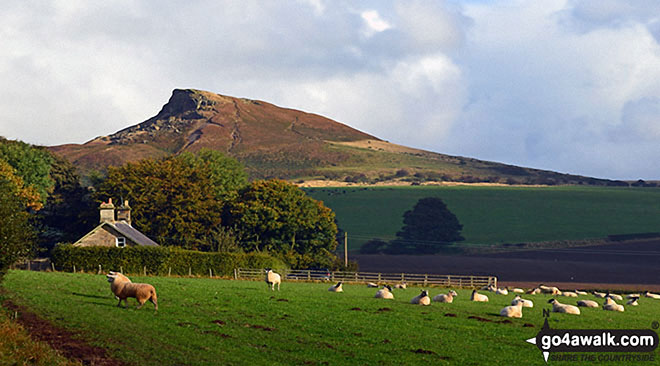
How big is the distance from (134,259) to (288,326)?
35610mm

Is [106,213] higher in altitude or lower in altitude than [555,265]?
higher

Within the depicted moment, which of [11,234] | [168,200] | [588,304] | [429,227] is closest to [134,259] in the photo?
[168,200]

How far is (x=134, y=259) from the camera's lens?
61656mm

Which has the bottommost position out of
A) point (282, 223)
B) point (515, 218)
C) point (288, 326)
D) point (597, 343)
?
point (597, 343)

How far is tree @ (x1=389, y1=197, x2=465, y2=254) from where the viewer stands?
147875mm

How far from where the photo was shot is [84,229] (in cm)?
8731

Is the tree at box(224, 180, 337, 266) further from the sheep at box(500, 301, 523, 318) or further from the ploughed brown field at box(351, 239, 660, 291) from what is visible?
the sheep at box(500, 301, 523, 318)

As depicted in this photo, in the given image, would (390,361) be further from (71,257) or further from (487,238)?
(487,238)

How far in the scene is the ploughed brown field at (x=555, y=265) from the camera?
337ft

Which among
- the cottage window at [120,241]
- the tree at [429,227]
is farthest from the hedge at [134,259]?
the tree at [429,227]

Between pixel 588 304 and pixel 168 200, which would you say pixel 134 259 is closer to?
pixel 168 200

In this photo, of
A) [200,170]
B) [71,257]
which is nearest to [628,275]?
[200,170]

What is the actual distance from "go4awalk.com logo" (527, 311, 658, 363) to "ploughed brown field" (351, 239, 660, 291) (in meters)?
63.3

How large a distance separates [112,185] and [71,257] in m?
26.1
